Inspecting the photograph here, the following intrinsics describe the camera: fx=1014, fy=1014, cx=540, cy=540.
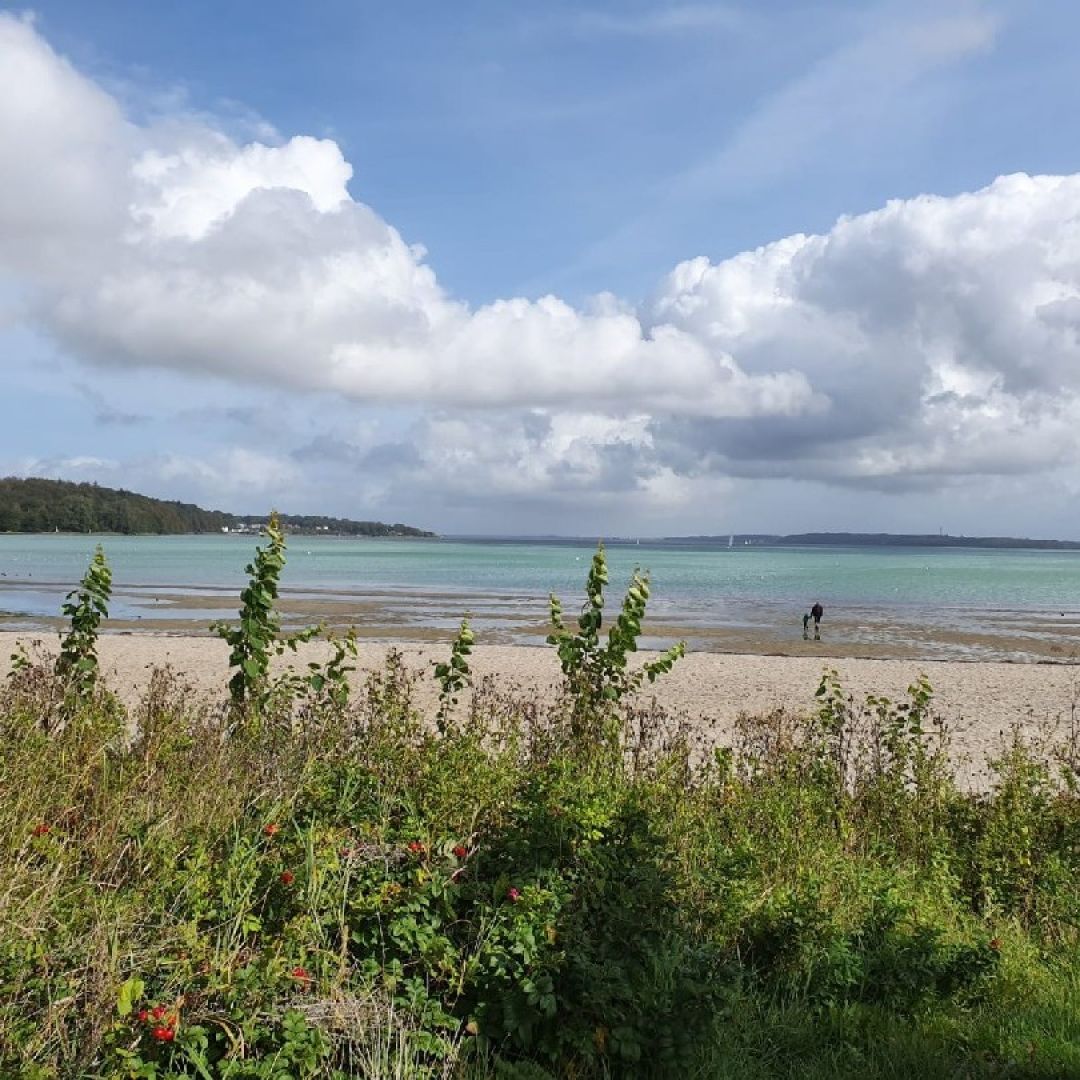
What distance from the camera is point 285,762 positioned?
6.52m

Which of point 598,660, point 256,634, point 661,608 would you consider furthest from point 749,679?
point 661,608

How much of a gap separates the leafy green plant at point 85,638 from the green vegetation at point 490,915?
85 cm

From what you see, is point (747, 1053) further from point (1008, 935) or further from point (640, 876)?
point (1008, 935)

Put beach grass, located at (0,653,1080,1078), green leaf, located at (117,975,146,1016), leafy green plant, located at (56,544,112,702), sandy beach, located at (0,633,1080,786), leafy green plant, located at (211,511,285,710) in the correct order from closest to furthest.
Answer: green leaf, located at (117,975,146,1016) < beach grass, located at (0,653,1080,1078) < leafy green plant, located at (211,511,285,710) < leafy green plant, located at (56,544,112,702) < sandy beach, located at (0,633,1080,786)

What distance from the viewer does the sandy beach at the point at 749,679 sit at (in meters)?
18.2

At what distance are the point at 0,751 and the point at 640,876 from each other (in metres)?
3.81

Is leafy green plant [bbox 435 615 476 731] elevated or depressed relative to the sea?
elevated

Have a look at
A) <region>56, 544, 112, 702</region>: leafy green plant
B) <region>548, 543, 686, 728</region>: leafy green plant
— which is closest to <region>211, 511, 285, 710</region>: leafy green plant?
<region>56, 544, 112, 702</region>: leafy green plant

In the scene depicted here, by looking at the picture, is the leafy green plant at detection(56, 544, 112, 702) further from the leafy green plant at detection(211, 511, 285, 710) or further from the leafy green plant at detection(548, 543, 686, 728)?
the leafy green plant at detection(548, 543, 686, 728)

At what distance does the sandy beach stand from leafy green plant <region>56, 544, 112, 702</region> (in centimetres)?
638

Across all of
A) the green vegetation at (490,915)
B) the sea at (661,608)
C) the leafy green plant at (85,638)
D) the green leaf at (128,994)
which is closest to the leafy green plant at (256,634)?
the green vegetation at (490,915)

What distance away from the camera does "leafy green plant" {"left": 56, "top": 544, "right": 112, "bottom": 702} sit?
8742 millimetres

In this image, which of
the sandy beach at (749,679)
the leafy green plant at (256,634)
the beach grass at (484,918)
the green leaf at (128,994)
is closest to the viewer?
the green leaf at (128,994)

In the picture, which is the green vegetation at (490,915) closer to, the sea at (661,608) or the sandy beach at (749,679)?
the sandy beach at (749,679)
